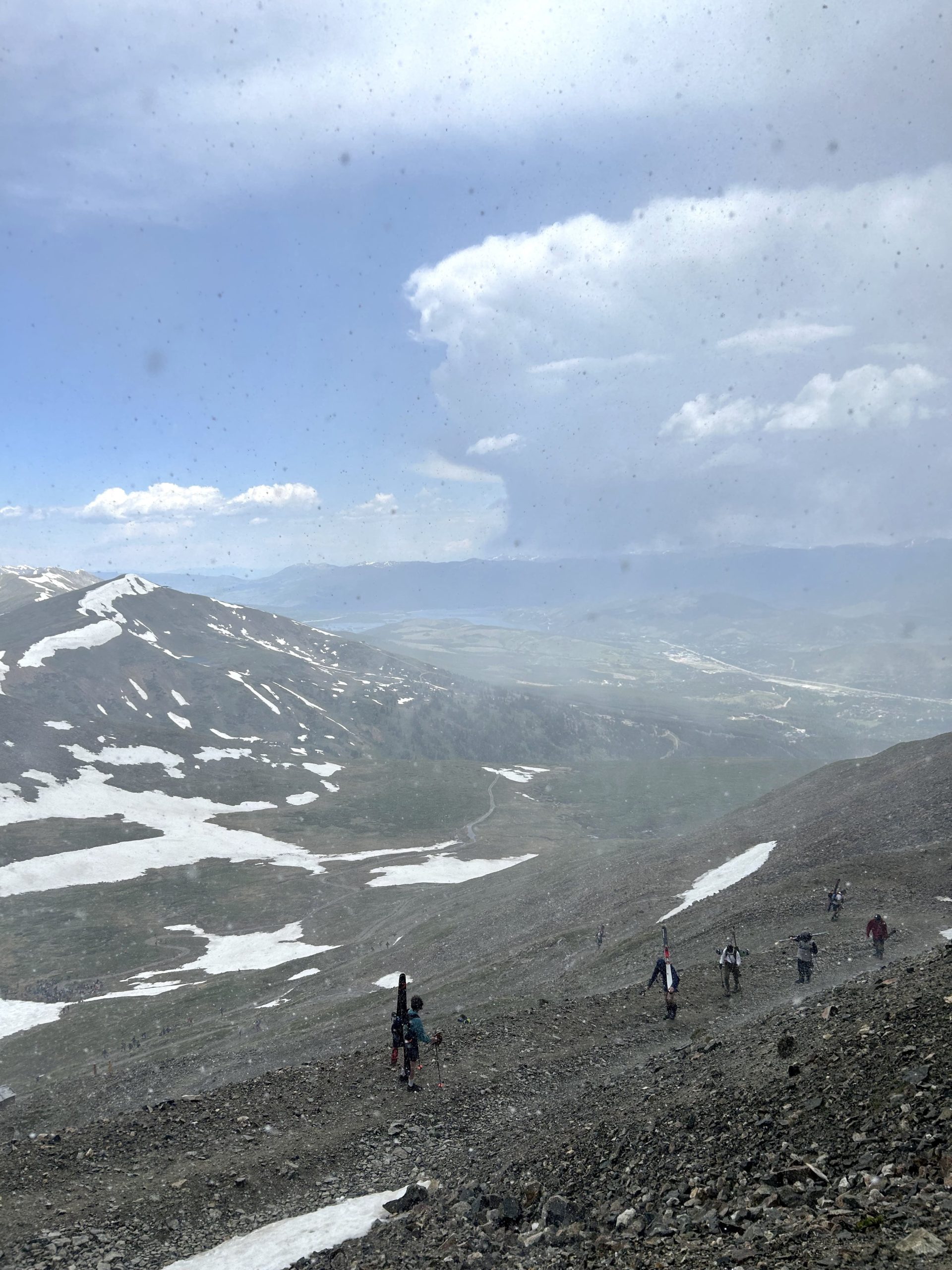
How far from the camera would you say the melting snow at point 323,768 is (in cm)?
16688

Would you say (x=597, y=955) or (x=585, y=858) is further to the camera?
(x=585, y=858)

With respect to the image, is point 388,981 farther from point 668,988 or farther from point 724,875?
point 668,988

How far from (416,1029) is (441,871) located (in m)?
84.4

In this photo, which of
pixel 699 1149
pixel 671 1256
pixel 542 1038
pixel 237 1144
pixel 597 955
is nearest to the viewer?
pixel 671 1256

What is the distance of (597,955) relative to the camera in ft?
120

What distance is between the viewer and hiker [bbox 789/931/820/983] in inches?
939

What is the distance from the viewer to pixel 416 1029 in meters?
19.2

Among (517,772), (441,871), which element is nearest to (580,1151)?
(441,871)

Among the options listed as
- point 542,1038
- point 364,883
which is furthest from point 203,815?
point 542,1038

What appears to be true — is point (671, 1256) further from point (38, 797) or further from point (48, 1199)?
point (38, 797)

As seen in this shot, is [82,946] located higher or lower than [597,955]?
lower

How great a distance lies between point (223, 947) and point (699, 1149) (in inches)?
2781

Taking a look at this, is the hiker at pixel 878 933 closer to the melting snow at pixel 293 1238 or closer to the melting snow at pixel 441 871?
the melting snow at pixel 293 1238

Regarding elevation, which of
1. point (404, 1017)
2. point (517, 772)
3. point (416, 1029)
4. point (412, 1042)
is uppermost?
point (404, 1017)
